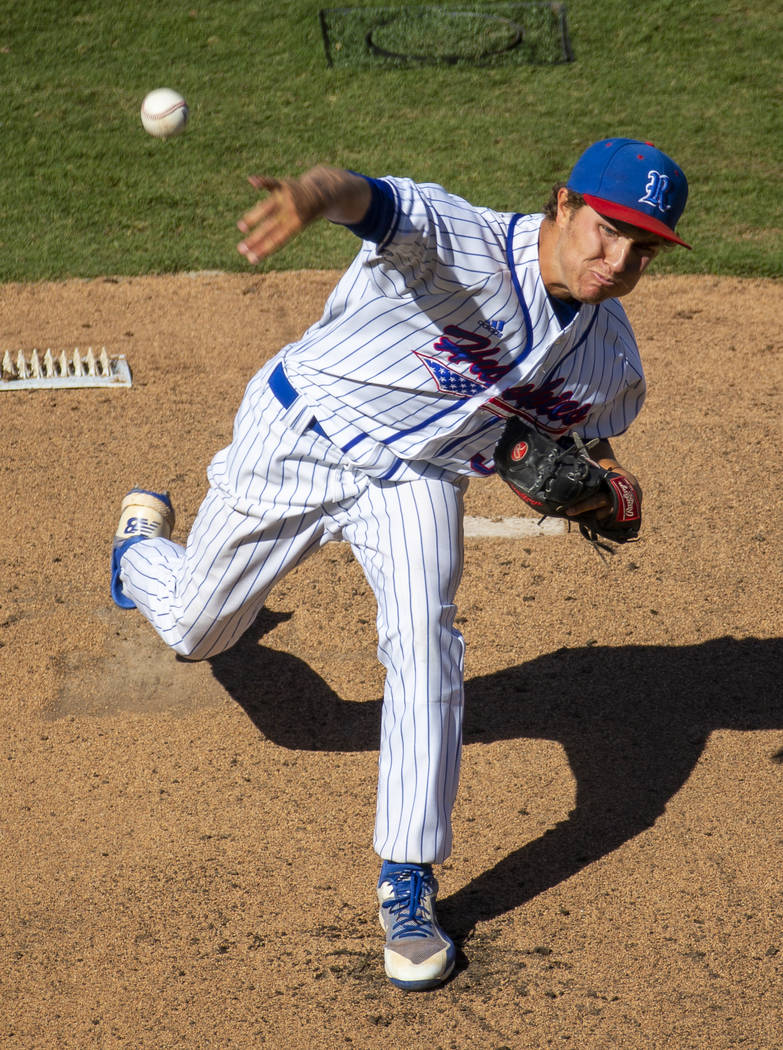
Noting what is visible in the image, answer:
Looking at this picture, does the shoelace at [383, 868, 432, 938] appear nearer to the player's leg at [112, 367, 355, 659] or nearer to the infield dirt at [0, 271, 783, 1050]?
the infield dirt at [0, 271, 783, 1050]

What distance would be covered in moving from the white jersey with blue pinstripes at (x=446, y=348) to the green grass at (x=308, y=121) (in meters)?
3.77

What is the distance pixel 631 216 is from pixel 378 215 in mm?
583

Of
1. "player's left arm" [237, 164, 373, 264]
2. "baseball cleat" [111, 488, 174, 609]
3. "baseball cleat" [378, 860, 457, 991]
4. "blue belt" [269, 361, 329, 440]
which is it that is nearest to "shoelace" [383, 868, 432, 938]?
"baseball cleat" [378, 860, 457, 991]

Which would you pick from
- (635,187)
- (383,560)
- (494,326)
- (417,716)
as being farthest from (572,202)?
(417,716)

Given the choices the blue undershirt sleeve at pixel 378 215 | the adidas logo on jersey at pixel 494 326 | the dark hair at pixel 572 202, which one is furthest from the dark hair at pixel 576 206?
the blue undershirt sleeve at pixel 378 215

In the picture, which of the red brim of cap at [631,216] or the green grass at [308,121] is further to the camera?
the green grass at [308,121]

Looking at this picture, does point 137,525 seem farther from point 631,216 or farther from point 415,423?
point 631,216

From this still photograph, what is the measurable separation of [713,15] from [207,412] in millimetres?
6119

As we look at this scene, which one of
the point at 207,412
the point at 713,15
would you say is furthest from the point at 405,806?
the point at 713,15

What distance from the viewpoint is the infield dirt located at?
8.88 feet

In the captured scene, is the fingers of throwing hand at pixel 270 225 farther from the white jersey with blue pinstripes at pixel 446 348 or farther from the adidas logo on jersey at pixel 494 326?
the adidas logo on jersey at pixel 494 326

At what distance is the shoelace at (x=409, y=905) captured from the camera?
2750 millimetres

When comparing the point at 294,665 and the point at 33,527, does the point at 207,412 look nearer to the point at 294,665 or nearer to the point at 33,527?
the point at 33,527

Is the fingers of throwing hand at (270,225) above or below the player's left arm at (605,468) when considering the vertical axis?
above
